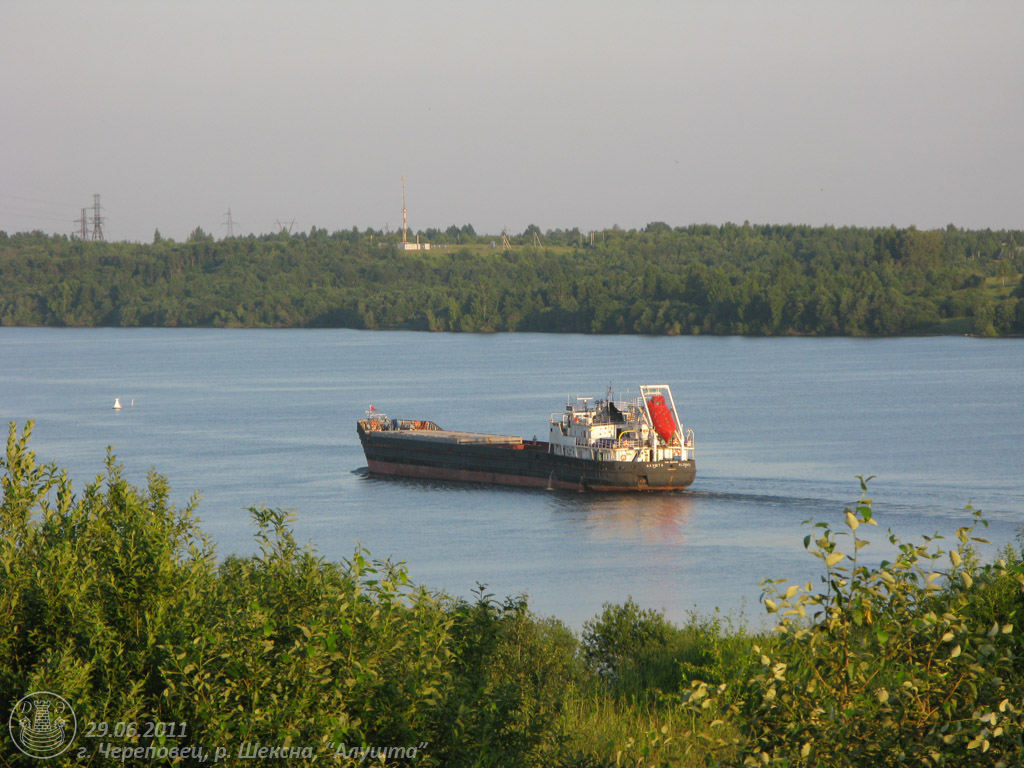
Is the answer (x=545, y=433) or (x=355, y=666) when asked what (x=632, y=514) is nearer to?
(x=545, y=433)

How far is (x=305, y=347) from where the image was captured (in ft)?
492

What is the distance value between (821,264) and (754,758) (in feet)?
548

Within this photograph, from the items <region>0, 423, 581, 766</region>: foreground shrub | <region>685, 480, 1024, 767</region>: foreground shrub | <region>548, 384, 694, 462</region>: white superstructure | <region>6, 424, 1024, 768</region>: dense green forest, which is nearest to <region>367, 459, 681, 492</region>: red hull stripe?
<region>548, 384, 694, 462</region>: white superstructure

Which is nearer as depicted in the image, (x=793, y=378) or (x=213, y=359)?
(x=793, y=378)

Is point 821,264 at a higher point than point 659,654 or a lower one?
higher

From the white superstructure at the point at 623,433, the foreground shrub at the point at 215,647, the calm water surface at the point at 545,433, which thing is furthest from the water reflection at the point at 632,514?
the foreground shrub at the point at 215,647

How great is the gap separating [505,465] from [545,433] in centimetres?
1523

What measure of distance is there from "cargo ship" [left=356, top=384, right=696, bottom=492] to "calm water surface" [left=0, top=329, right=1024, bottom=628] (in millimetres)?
881

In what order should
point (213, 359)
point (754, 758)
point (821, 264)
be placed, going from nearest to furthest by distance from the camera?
point (754, 758) < point (213, 359) < point (821, 264)

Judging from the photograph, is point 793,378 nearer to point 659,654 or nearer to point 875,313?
point 875,313

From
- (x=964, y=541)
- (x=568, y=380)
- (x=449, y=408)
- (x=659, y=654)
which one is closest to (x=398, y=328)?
(x=568, y=380)

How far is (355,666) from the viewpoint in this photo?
869 cm

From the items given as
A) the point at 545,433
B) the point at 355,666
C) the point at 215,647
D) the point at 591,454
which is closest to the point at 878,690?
the point at 355,666

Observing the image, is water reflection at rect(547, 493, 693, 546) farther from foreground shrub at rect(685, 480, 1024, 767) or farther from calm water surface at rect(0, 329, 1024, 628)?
foreground shrub at rect(685, 480, 1024, 767)
